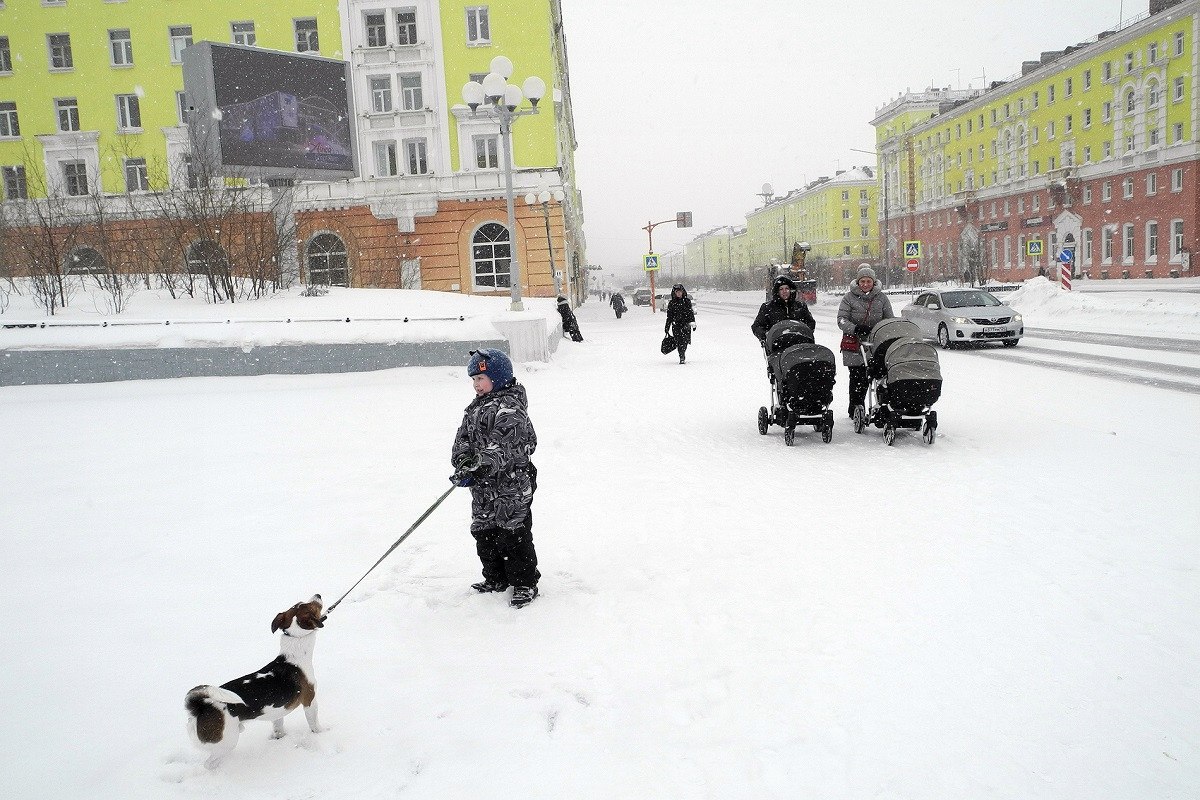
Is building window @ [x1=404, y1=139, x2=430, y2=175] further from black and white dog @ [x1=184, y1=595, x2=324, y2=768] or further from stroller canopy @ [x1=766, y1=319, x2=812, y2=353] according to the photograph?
black and white dog @ [x1=184, y1=595, x2=324, y2=768]

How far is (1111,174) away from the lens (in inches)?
2100

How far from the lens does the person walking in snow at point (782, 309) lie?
9.02m

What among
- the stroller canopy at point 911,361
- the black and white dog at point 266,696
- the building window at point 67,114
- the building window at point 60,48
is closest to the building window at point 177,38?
the building window at point 60,48

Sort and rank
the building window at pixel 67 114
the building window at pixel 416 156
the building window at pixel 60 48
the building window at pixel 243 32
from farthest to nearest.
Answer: the building window at pixel 67 114 < the building window at pixel 60 48 < the building window at pixel 243 32 < the building window at pixel 416 156

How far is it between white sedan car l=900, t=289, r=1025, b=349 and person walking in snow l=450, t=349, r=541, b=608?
615 inches

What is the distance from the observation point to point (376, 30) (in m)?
33.6

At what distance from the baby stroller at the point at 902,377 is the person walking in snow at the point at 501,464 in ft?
15.8

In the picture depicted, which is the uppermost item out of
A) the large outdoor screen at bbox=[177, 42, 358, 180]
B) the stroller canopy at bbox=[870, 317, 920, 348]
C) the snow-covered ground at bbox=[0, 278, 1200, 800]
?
the large outdoor screen at bbox=[177, 42, 358, 180]

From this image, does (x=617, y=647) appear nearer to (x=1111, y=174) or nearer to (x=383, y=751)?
(x=383, y=751)

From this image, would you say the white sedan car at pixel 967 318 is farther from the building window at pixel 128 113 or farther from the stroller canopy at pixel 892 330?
the building window at pixel 128 113

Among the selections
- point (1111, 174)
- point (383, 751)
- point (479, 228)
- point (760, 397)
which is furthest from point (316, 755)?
point (1111, 174)

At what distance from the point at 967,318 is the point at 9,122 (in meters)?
39.9

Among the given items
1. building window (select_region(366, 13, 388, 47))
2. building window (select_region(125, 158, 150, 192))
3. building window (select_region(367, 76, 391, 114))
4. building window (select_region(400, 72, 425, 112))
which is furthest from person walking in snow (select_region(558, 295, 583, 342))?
building window (select_region(125, 158, 150, 192))

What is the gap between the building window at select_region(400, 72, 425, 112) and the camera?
1316 inches
